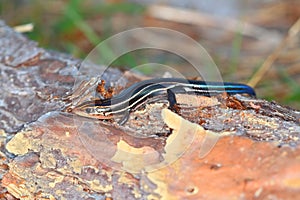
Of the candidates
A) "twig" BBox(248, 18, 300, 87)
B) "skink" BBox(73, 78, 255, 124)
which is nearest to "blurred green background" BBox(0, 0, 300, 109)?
"twig" BBox(248, 18, 300, 87)

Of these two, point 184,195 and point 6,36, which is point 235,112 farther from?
point 6,36

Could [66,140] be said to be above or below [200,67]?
below

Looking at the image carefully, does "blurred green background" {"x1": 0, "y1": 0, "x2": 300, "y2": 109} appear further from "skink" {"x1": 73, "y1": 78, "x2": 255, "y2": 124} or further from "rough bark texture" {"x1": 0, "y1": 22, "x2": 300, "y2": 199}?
"rough bark texture" {"x1": 0, "y1": 22, "x2": 300, "y2": 199}

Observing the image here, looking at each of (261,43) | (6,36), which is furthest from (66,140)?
(261,43)

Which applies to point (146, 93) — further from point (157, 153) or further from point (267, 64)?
point (267, 64)

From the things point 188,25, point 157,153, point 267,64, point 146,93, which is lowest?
point 157,153

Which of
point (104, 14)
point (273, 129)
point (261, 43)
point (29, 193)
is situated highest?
point (261, 43)

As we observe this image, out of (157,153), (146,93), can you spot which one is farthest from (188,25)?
(157,153)

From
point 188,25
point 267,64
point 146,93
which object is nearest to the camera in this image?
point 146,93
